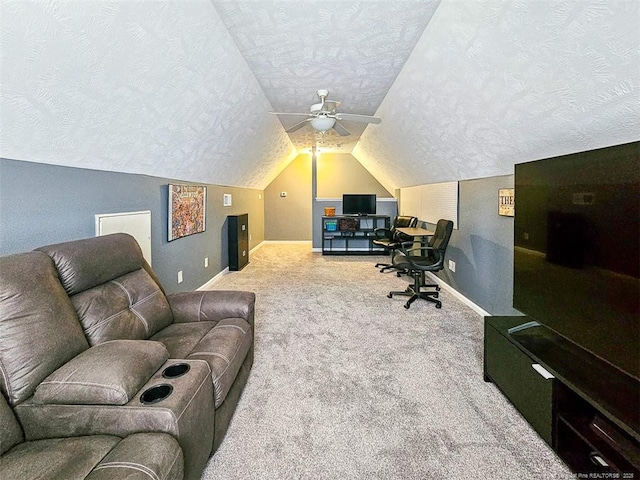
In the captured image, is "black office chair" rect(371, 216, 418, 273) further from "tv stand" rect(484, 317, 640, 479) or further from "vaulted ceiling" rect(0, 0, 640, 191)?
"tv stand" rect(484, 317, 640, 479)

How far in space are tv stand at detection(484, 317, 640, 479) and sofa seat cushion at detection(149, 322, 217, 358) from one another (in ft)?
6.03

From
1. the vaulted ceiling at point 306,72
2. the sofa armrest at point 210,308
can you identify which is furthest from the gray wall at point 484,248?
the sofa armrest at point 210,308

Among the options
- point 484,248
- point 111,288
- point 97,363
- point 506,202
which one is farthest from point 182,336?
point 484,248

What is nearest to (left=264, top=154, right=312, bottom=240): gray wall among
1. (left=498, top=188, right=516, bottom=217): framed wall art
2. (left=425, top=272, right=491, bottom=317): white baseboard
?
(left=425, top=272, right=491, bottom=317): white baseboard

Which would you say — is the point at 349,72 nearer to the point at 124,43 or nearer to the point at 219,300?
the point at 124,43

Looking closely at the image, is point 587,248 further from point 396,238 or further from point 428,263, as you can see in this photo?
point 396,238

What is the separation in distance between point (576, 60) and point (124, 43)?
2323 mm

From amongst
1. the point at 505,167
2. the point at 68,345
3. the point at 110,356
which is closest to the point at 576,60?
the point at 505,167

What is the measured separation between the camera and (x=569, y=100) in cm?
172

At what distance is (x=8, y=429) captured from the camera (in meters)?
1.07

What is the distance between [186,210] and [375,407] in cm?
303

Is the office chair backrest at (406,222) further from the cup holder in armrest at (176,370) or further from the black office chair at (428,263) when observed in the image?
the cup holder in armrest at (176,370)

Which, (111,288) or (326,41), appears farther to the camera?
(326,41)

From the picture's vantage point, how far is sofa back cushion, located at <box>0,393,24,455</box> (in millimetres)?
1050
